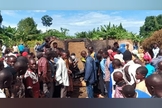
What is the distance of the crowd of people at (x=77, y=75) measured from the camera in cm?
239

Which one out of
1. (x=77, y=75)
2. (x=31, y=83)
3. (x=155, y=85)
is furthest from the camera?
(x=77, y=75)

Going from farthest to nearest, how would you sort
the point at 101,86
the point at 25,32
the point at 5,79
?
1. the point at 25,32
2. the point at 101,86
3. the point at 5,79

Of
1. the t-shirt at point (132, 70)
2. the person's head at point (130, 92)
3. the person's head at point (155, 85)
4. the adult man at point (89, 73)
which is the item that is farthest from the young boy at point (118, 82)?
the adult man at point (89, 73)

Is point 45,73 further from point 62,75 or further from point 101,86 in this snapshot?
point 101,86

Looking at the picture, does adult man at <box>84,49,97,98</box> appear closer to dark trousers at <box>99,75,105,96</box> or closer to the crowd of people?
the crowd of people

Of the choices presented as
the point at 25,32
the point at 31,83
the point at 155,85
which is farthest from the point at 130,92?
the point at 25,32

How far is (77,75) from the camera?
18.4ft

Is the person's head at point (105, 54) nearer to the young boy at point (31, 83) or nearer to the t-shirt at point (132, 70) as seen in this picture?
the t-shirt at point (132, 70)

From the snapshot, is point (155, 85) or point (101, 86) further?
point (101, 86)

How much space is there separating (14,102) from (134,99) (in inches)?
39.5

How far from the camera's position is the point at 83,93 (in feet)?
17.3

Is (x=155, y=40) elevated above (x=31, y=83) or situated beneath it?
elevated above

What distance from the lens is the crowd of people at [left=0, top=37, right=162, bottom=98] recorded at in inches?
94.2

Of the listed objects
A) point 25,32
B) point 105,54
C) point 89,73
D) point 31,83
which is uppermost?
point 25,32
